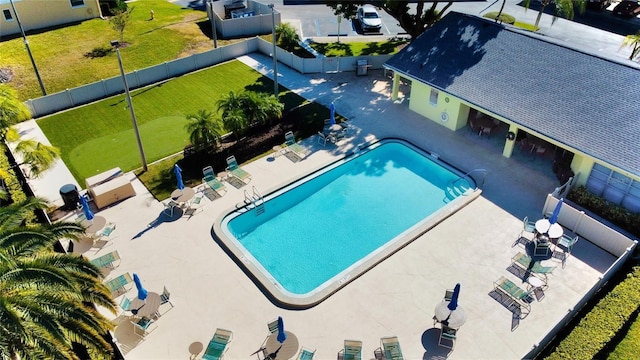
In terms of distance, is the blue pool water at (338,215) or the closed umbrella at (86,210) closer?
the blue pool water at (338,215)

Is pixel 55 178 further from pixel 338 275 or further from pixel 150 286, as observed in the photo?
pixel 338 275

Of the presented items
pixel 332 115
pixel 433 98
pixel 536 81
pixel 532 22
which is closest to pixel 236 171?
pixel 332 115

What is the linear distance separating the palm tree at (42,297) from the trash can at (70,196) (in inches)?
299

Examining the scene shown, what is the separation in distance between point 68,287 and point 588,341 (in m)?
15.2

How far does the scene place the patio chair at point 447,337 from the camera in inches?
607

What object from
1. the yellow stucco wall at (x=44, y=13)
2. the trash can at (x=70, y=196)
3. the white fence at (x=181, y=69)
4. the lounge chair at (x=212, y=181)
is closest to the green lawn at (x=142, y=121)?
the white fence at (x=181, y=69)

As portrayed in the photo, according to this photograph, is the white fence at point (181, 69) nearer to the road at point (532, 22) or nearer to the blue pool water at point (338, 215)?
the road at point (532, 22)

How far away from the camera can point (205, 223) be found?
66.8 ft

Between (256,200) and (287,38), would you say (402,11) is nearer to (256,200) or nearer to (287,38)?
(287,38)

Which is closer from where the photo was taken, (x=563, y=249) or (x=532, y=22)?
(x=563, y=249)

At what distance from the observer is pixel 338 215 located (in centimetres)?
2116

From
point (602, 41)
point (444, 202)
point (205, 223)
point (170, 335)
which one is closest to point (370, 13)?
point (602, 41)

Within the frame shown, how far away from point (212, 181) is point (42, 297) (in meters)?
11.5

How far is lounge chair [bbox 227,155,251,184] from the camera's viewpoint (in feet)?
74.7
